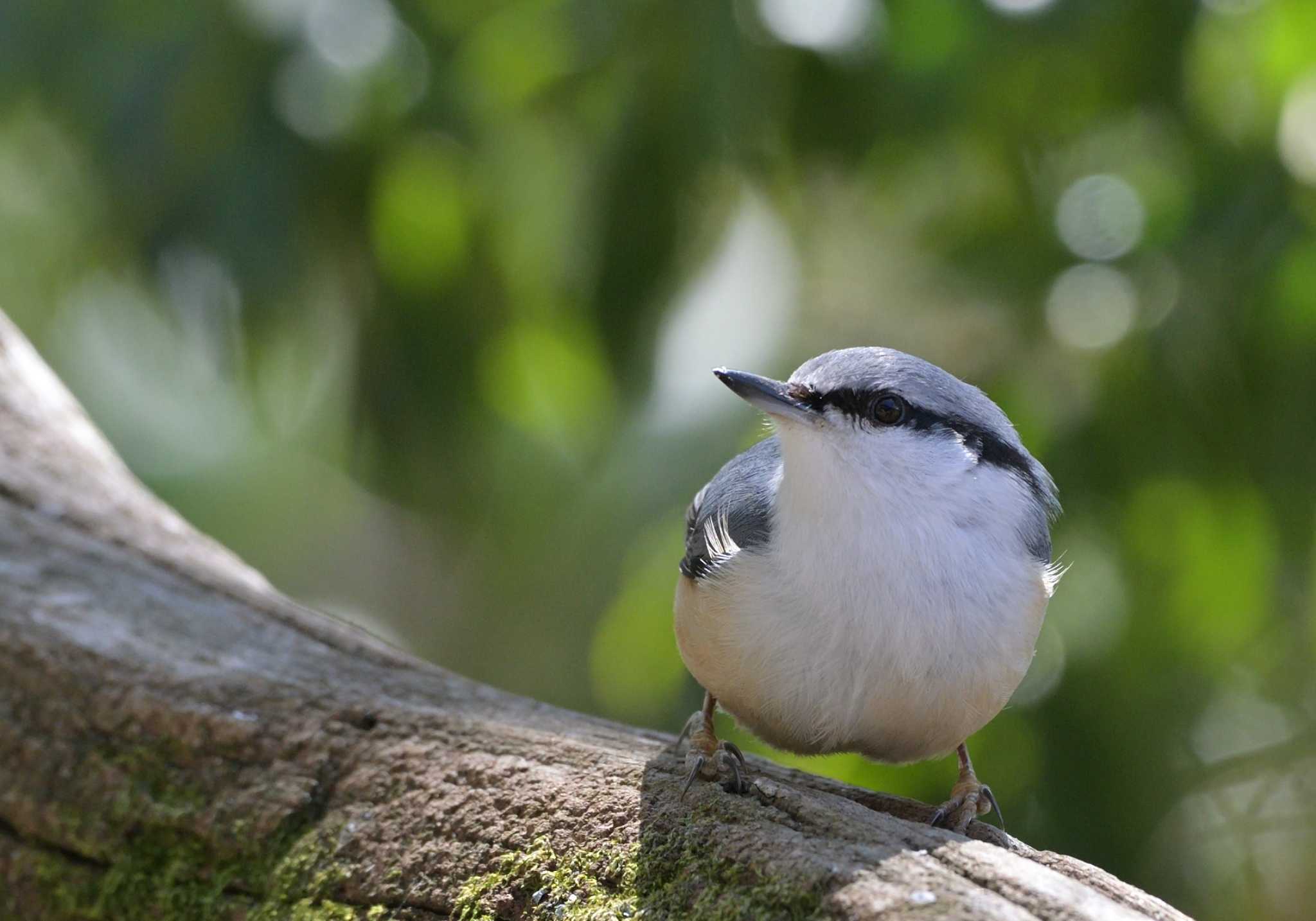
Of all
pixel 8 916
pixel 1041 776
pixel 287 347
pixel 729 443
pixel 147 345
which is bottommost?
pixel 8 916

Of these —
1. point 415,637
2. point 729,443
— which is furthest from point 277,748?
point 415,637

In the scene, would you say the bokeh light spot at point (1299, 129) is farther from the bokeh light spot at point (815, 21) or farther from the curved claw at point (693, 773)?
the curved claw at point (693, 773)

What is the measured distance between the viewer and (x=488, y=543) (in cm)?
528

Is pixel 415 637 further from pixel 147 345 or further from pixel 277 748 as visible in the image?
pixel 277 748

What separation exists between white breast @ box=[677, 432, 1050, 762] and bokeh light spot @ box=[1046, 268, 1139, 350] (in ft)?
6.51

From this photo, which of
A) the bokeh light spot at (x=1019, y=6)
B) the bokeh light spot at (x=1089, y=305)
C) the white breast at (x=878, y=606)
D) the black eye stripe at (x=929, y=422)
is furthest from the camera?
the bokeh light spot at (x=1089, y=305)

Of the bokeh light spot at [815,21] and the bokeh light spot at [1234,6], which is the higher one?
the bokeh light spot at [1234,6]

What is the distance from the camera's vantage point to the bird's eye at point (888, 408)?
1933 millimetres

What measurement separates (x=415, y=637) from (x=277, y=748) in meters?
4.24

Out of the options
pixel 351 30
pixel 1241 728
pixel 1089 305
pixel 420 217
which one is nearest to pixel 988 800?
pixel 1089 305

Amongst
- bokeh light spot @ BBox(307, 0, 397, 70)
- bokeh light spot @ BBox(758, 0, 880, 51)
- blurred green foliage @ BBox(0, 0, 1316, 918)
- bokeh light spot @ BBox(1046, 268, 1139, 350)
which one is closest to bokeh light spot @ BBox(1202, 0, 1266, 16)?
blurred green foliage @ BBox(0, 0, 1316, 918)

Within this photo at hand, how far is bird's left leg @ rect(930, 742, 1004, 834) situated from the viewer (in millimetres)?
1900

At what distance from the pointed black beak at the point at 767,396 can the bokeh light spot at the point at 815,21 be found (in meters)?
2.04

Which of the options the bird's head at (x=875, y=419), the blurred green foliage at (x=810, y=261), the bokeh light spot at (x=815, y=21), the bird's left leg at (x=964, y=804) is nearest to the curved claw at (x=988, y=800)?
the bird's left leg at (x=964, y=804)
